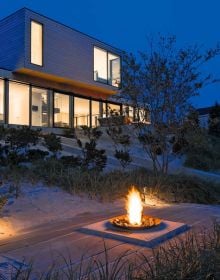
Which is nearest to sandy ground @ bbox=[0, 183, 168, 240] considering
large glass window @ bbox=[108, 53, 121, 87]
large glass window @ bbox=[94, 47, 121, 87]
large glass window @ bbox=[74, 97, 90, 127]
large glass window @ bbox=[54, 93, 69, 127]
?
large glass window @ bbox=[54, 93, 69, 127]

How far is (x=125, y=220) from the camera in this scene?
13.3ft

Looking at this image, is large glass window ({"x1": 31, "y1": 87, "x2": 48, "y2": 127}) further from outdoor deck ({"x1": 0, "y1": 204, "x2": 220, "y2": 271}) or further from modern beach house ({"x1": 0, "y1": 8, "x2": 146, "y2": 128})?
outdoor deck ({"x1": 0, "y1": 204, "x2": 220, "y2": 271})

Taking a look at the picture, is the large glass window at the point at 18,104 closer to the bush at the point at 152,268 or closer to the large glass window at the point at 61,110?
the large glass window at the point at 61,110

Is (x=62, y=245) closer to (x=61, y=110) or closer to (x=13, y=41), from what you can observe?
(x=13, y=41)

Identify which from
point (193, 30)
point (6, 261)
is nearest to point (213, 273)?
point (6, 261)

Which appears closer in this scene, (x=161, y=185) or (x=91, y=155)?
(x=161, y=185)

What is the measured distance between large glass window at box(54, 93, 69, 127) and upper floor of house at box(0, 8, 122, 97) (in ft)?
2.78

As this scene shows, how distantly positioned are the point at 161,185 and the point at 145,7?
81020 mm

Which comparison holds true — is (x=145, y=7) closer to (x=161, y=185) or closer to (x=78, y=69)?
(x=78, y=69)

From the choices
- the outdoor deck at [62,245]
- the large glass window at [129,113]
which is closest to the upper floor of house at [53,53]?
the large glass window at [129,113]

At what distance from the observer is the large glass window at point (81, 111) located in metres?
20.1

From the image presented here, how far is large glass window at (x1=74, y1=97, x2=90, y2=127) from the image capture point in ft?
65.9

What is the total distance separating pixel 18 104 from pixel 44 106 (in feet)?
5.33

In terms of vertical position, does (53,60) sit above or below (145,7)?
below
